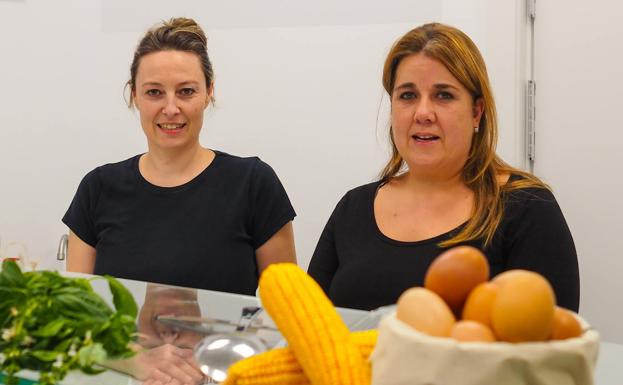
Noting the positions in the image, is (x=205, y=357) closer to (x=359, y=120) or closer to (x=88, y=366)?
(x=88, y=366)

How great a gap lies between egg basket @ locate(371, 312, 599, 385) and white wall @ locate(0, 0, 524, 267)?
2.00 meters

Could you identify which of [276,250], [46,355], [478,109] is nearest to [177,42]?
[276,250]

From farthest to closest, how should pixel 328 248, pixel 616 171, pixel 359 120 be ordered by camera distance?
1. pixel 359 120
2. pixel 616 171
3. pixel 328 248

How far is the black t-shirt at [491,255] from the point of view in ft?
5.42

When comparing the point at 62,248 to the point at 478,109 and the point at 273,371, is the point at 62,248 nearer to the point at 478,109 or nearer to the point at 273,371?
the point at 478,109

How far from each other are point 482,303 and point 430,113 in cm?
106

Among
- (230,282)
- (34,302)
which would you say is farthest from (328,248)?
(34,302)

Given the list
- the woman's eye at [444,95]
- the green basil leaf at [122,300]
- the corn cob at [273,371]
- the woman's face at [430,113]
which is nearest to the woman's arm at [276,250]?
the woman's face at [430,113]

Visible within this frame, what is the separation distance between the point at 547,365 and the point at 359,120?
217cm

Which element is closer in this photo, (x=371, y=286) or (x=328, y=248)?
(x=371, y=286)

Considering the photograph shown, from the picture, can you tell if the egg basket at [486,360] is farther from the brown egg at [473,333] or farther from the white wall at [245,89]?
the white wall at [245,89]

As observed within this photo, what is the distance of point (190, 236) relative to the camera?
213 centimetres

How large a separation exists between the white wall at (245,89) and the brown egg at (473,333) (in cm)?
203

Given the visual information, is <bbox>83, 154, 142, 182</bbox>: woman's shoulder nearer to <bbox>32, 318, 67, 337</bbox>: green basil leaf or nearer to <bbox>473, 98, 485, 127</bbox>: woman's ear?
<bbox>473, 98, 485, 127</bbox>: woman's ear
